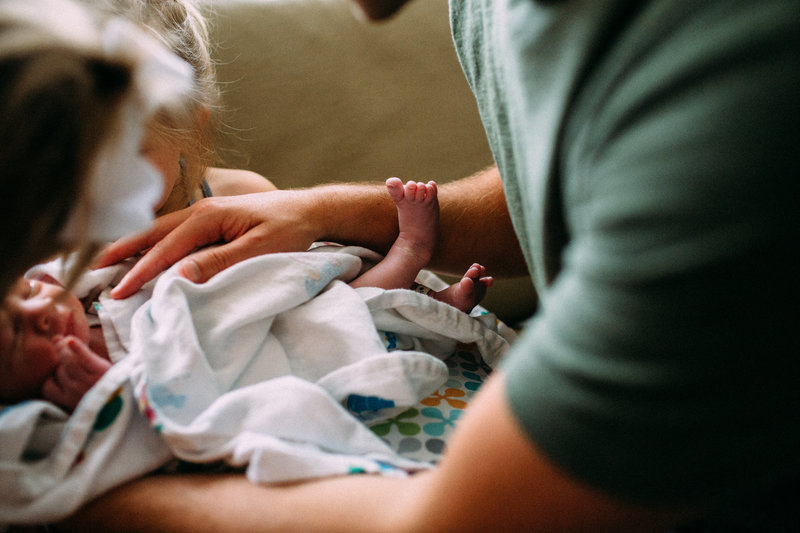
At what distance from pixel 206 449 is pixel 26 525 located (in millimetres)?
162

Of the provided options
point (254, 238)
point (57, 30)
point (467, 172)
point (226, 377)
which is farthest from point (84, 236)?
point (467, 172)

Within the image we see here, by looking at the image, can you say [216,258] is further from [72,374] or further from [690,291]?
[690,291]

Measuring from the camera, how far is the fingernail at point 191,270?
2.25 ft

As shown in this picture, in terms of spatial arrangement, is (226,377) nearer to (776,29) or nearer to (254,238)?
(254,238)

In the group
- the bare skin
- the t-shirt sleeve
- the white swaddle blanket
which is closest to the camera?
the t-shirt sleeve

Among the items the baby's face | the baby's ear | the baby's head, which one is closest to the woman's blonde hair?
the baby's face

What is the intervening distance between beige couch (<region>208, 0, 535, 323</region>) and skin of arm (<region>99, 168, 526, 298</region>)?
0.24 metres

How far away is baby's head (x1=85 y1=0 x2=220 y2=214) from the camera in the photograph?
819 millimetres

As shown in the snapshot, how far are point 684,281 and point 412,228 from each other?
577 mm

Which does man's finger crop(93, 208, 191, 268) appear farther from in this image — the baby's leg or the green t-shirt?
the green t-shirt

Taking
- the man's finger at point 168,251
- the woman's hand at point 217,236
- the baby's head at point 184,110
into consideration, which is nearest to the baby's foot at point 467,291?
the woman's hand at point 217,236

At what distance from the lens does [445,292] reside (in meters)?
0.84

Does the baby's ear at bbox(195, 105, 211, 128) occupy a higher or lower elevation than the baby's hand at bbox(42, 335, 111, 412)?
higher

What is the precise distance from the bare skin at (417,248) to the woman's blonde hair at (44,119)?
0.46 metres
